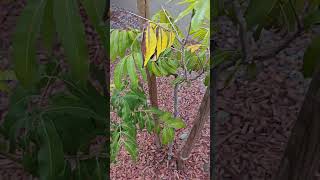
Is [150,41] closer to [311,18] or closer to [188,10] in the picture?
[188,10]

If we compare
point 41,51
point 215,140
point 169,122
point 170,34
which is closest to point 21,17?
point 41,51

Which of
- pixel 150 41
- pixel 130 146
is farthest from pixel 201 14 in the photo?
pixel 130 146

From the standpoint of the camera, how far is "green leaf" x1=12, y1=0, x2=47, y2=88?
2.14 ft

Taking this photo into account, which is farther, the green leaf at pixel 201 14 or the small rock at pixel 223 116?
the green leaf at pixel 201 14

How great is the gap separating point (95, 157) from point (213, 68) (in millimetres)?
249

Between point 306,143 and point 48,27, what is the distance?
0.42 m

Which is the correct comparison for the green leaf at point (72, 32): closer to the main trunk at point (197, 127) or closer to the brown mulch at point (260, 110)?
the brown mulch at point (260, 110)

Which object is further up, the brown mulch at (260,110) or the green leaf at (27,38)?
the green leaf at (27,38)

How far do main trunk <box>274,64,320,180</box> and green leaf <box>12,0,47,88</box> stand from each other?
0.41 meters

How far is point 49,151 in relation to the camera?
0.73 metres

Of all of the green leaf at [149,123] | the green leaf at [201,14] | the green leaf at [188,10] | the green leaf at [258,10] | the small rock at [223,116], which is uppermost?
the green leaf at [188,10]

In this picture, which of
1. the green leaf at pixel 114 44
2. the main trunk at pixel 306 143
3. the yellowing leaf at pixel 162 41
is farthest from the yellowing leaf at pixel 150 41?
the main trunk at pixel 306 143

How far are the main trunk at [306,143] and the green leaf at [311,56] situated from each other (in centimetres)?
1

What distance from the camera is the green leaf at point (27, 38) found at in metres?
0.65
